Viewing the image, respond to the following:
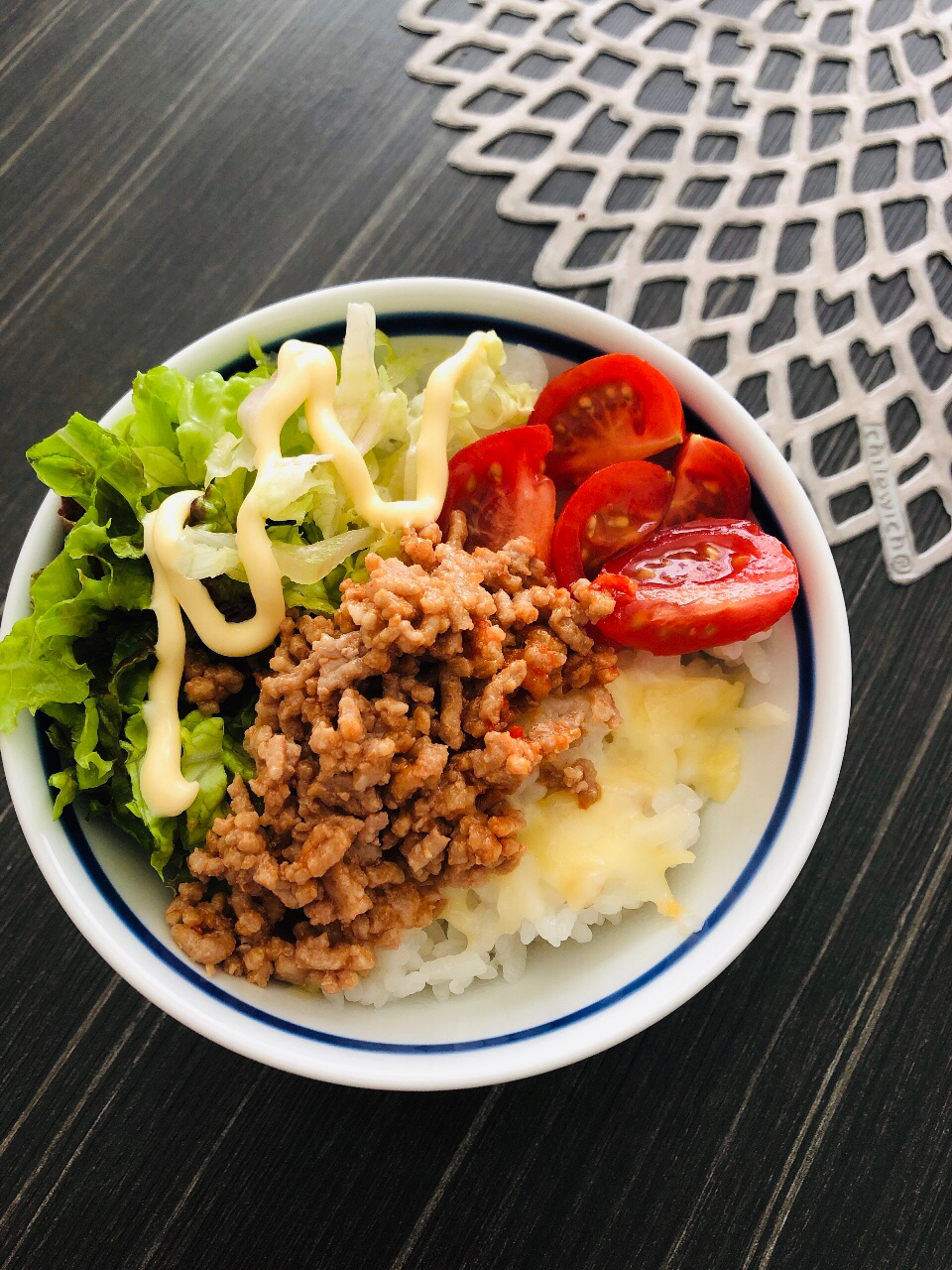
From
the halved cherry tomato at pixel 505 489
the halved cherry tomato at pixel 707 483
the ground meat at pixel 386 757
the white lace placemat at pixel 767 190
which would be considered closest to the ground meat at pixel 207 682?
the ground meat at pixel 386 757

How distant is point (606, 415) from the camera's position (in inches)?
92.7

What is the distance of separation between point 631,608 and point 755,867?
620 millimetres

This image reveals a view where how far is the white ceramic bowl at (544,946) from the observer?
6.68ft

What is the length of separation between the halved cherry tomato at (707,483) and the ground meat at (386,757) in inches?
14.2

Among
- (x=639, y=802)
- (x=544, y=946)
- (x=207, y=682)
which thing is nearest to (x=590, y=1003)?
(x=544, y=946)

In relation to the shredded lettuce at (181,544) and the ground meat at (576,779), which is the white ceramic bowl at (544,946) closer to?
the shredded lettuce at (181,544)

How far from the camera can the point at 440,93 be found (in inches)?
121

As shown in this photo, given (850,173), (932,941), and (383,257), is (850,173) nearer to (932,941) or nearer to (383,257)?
(383,257)

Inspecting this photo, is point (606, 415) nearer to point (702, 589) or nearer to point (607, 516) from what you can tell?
point (607, 516)

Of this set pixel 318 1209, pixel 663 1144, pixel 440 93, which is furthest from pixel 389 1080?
pixel 440 93

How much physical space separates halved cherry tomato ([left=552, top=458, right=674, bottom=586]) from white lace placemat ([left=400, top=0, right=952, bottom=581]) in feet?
2.39

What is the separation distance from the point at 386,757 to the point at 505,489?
2.38ft

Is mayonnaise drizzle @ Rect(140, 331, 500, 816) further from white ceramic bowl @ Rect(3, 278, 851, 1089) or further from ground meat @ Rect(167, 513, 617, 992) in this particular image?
white ceramic bowl @ Rect(3, 278, 851, 1089)

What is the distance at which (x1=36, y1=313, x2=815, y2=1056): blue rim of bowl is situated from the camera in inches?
82.0
